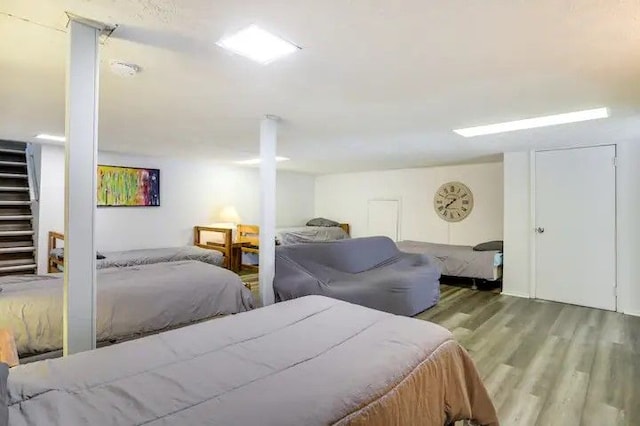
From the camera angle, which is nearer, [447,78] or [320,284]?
[447,78]

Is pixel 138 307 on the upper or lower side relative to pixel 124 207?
lower

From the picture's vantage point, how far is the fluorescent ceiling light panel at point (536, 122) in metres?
2.96

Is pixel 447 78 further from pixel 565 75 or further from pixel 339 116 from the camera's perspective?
pixel 339 116

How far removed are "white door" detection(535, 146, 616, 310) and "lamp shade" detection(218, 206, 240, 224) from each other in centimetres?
504

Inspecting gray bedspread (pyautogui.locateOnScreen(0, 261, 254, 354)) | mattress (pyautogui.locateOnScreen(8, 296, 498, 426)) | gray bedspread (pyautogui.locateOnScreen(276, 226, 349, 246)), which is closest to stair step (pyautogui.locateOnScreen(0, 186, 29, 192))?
gray bedspread (pyautogui.locateOnScreen(0, 261, 254, 354))

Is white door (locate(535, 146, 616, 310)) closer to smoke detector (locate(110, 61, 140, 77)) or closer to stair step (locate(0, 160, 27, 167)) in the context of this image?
smoke detector (locate(110, 61, 140, 77))

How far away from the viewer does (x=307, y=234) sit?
23.1 feet

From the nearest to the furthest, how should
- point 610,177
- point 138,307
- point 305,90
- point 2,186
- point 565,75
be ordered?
point 565,75 → point 305,90 → point 138,307 → point 610,177 → point 2,186

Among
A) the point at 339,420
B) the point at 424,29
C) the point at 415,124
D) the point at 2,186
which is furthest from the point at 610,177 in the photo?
the point at 2,186

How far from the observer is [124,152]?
17.5 feet

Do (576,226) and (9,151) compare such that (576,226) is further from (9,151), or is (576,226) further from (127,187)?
(9,151)

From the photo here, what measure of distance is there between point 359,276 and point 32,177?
16.1ft

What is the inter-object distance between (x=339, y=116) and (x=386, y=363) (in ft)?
7.47

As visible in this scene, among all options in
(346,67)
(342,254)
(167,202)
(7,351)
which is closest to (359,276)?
(342,254)
